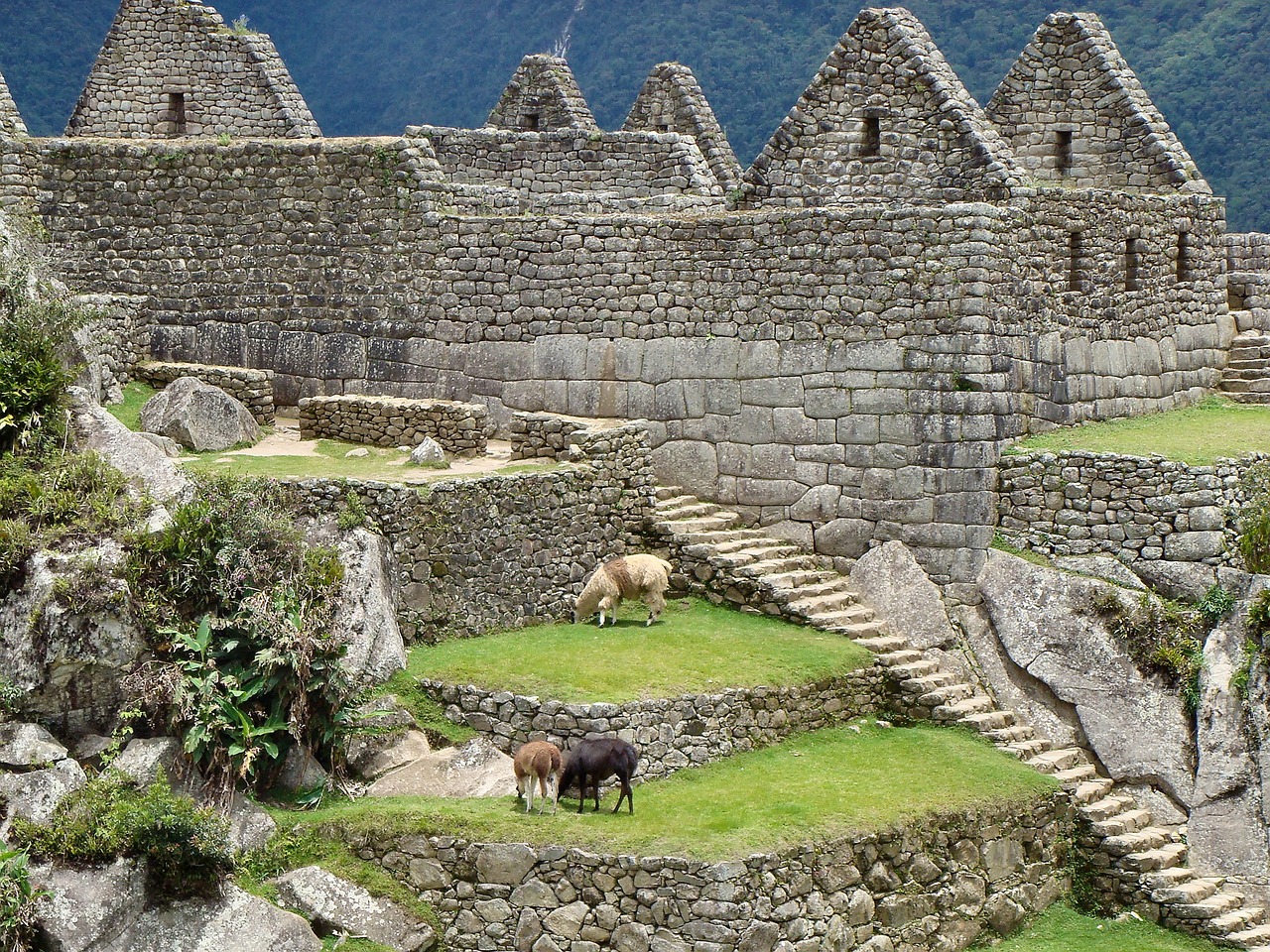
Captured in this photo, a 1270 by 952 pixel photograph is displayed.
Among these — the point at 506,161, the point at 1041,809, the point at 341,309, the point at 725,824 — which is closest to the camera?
the point at 725,824

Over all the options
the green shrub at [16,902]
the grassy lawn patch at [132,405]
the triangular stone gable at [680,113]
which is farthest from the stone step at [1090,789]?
the triangular stone gable at [680,113]

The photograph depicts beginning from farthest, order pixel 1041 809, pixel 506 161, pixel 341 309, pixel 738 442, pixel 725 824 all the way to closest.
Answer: pixel 506 161
pixel 341 309
pixel 738 442
pixel 1041 809
pixel 725 824

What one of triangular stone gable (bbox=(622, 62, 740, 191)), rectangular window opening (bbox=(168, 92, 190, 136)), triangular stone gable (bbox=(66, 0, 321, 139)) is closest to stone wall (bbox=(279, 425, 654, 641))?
triangular stone gable (bbox=(622, 62, 740, 191))

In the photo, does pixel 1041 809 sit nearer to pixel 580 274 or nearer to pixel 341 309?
pixel 580 274

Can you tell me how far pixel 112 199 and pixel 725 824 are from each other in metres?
→ 13.5

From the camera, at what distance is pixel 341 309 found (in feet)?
89.0

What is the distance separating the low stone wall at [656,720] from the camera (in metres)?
20.4

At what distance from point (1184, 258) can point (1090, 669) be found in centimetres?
709

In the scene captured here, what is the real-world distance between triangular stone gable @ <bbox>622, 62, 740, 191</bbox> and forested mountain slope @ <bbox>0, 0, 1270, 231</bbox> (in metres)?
15.1

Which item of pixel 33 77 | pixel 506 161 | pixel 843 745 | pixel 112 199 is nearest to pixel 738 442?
pixel 843 745

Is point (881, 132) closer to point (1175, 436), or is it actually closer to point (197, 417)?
point (1175, 436)

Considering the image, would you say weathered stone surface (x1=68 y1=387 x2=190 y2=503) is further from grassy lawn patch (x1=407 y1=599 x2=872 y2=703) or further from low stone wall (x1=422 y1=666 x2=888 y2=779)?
low stone wall (x1=422 y1=666 x2=888 y2=779)

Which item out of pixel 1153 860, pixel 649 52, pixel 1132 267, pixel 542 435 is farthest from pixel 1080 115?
pixel 649 52

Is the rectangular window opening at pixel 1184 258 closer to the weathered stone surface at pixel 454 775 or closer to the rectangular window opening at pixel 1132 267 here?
the rectangular window opening at pixel 1132 267
